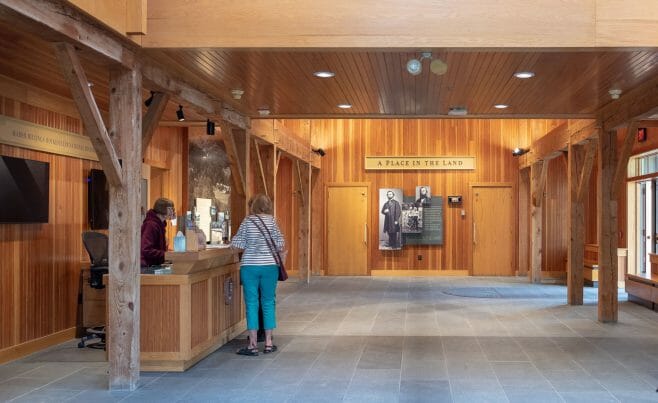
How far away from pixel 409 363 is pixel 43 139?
4.47 metres

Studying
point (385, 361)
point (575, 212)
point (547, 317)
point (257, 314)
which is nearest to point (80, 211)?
point (257, 314)

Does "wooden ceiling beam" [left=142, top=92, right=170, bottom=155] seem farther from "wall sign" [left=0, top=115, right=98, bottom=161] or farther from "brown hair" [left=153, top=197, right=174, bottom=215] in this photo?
"wall sign" [left=0, top=115, right=98, bottom=161]

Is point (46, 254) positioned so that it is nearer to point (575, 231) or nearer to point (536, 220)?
point (575, 231)

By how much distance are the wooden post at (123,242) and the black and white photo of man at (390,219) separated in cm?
→ 1130

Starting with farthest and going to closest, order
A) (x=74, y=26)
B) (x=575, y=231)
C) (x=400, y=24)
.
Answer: (x=575, y=231), (x=400, y=24), (x=74, y=26)

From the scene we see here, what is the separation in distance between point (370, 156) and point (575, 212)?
6.60m

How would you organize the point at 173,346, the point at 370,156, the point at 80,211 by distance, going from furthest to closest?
the point at 370,156 → the point at 80,211 → the point at 173,346

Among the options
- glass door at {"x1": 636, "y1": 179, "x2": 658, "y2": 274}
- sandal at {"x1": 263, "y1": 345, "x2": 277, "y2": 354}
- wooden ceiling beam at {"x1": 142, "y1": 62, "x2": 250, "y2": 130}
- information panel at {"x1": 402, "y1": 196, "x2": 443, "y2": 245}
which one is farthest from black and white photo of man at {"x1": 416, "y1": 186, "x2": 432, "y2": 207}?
sandal at {"x1": 263, "y1": 345, "x2": 277, "y2": 354}

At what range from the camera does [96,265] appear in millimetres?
7715

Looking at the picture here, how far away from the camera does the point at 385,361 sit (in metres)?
6.66

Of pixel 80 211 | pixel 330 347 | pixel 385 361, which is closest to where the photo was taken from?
pixel 385 361

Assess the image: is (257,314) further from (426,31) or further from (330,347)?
(426,31)

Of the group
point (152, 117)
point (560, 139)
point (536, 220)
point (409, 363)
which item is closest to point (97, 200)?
point (152, 117)

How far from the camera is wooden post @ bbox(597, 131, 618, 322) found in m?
9.14
